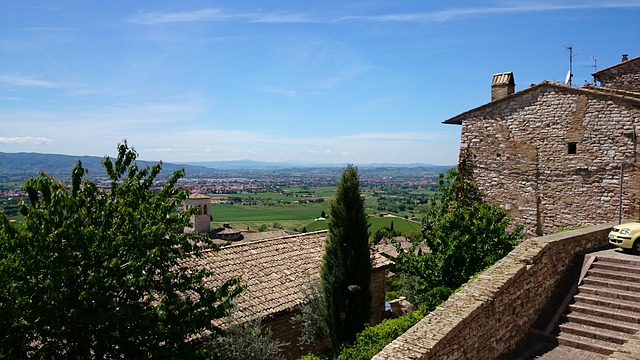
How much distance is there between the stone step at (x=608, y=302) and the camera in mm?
9208

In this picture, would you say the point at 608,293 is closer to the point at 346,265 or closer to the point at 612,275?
the point at 612,275

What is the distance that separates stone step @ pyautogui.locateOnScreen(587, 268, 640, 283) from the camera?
1003cm

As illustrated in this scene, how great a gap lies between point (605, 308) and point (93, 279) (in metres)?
10.8

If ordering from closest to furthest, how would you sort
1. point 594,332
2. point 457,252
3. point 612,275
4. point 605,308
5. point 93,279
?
point 93,279
point 594,332
point 605,308
point 612,275
point 457,252

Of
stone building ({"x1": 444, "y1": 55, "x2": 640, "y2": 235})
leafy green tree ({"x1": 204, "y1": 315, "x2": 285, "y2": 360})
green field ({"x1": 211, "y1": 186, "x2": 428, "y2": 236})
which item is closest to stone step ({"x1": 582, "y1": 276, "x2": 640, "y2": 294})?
stone building ({"x1": 444, "y1": 55, "x2": 640, "y2": 235})

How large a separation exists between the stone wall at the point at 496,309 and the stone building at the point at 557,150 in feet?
13.4

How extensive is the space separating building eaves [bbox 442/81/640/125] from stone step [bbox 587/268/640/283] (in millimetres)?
6412

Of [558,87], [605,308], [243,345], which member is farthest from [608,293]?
[243,345]

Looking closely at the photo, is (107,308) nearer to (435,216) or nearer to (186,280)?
(186,280)

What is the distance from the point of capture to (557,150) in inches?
602

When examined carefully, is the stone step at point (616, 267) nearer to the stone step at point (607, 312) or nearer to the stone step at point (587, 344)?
the stone step at point (607, 312)

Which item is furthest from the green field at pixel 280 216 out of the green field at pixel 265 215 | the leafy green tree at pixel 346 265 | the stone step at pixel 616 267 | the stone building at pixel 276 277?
the stone step at pixel 616 267

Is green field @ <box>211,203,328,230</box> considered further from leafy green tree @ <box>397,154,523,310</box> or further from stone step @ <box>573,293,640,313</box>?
stone step @ <box>573,293,640,313</box>

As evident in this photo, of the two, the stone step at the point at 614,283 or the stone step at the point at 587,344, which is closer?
the stone step at the point at 587,344
